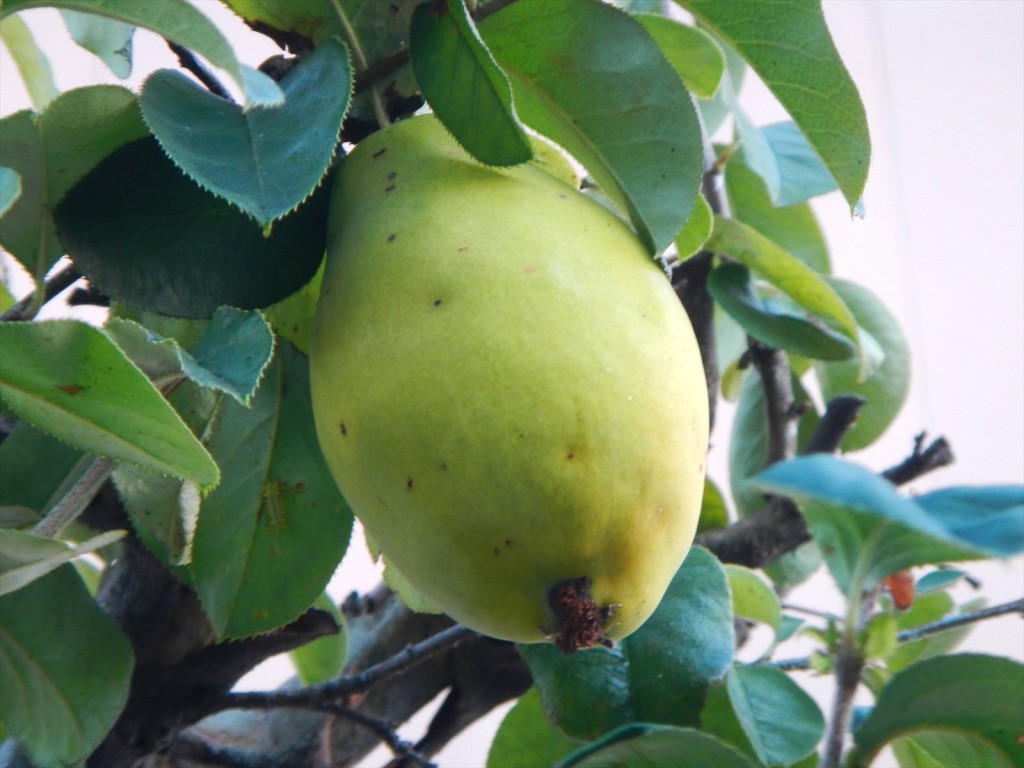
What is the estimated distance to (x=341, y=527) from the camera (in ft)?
1.27

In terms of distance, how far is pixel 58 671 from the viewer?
1.30ft

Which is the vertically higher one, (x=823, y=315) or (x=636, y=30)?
(x=636, y=30)

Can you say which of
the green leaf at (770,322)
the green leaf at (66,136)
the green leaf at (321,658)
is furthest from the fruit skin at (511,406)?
the green leaf at (321,658)

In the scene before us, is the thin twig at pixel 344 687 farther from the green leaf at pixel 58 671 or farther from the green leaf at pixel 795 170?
the green leaf at pixel 795 170

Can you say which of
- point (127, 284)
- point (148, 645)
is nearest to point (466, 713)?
point (148, 645)

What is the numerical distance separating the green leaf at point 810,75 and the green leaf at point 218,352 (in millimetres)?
183

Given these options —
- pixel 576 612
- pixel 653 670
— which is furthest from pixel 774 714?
pixel 576 612

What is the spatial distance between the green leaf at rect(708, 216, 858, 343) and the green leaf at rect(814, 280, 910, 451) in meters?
0.13

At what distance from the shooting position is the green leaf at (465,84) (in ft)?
0.99

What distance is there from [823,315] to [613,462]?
0.28 m

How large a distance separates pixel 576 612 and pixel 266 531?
0.16m

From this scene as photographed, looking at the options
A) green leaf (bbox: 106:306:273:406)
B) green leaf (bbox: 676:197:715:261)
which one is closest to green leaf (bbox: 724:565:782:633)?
green leaf (bbox: 676:197:715:261)

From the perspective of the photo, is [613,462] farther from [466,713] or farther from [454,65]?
[466,713]

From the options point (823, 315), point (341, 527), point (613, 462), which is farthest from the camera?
point (823, 315)
